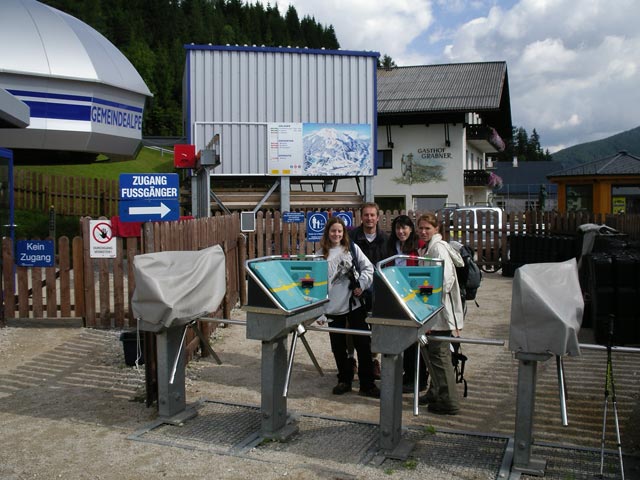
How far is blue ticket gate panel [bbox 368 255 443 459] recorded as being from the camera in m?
5.04

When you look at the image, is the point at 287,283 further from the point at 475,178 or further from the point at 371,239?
the point at 475,178

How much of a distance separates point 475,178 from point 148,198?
36.6 meters

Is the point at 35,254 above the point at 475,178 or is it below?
below

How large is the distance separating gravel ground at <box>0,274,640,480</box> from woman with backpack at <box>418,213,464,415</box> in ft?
0.55

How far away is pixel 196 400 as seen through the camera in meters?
6.67

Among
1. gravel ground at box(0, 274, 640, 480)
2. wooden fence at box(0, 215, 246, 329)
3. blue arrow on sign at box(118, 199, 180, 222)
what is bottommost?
gravel ground at box(0, 274, 640, 480)

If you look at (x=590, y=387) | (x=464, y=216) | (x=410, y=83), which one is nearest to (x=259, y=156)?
(x=464, y=216)

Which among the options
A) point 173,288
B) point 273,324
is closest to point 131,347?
point 173,288

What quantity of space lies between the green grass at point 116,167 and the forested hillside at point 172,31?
2335cm

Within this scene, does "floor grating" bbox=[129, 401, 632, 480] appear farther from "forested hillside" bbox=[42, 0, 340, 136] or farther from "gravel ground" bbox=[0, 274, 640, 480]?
"forested hillside" bbox=[42, 0, 340, 136]

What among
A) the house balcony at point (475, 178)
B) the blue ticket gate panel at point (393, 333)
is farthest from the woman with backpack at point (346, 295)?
the house balcony at point (475, 178)

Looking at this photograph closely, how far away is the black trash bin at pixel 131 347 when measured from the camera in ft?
25.6

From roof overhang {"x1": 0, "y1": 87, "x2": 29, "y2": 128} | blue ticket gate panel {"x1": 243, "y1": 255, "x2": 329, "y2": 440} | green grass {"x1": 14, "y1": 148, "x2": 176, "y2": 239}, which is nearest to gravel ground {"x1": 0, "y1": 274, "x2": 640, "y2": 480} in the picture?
blue ticket gate panel {"x1": 243, "y1": 255, "x2": 329, "y2": 440}

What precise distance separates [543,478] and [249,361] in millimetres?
4424
